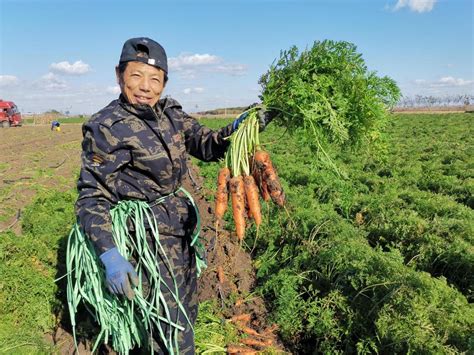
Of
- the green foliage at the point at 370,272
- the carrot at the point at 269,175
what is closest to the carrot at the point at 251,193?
the carrot at the point at 269,175

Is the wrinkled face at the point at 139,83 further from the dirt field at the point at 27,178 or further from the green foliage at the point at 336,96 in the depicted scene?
the dirt field at the point at 27,178

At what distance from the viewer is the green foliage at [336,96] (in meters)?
2.97

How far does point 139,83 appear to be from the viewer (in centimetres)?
276

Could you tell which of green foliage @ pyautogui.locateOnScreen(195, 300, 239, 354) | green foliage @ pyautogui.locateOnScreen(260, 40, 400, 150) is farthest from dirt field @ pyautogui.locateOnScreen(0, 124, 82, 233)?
green foliage @ pyautogui.locateOnScreen(260, 40, 400, 150)

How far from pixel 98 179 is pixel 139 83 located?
72 cm

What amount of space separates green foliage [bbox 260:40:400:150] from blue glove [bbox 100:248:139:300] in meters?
1.61

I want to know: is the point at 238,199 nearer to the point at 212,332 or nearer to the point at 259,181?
the point at 259,181

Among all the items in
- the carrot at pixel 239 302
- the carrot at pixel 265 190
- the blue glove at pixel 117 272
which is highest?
the carrot at pixel 265 190

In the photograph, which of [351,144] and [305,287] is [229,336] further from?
[351,144]

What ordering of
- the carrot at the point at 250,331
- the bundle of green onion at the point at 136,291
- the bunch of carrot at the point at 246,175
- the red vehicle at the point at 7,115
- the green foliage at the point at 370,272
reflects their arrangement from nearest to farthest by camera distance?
the bundle of green onion at the point at 136,291 → the bunch of carrot at the point at 246,175 → the green foliage at the point at 370,272 → the carrot at the point at 250,331 → the red vehicle at the point at 7,115

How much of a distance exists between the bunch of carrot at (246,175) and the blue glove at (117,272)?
1.32 m

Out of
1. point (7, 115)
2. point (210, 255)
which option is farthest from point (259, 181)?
point (7, 115)

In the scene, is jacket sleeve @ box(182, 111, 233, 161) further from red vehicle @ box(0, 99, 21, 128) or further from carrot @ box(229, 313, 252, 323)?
red vehicle @ box(0, 99, 21, 128)

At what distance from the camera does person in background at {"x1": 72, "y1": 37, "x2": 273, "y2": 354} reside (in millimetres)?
2510
